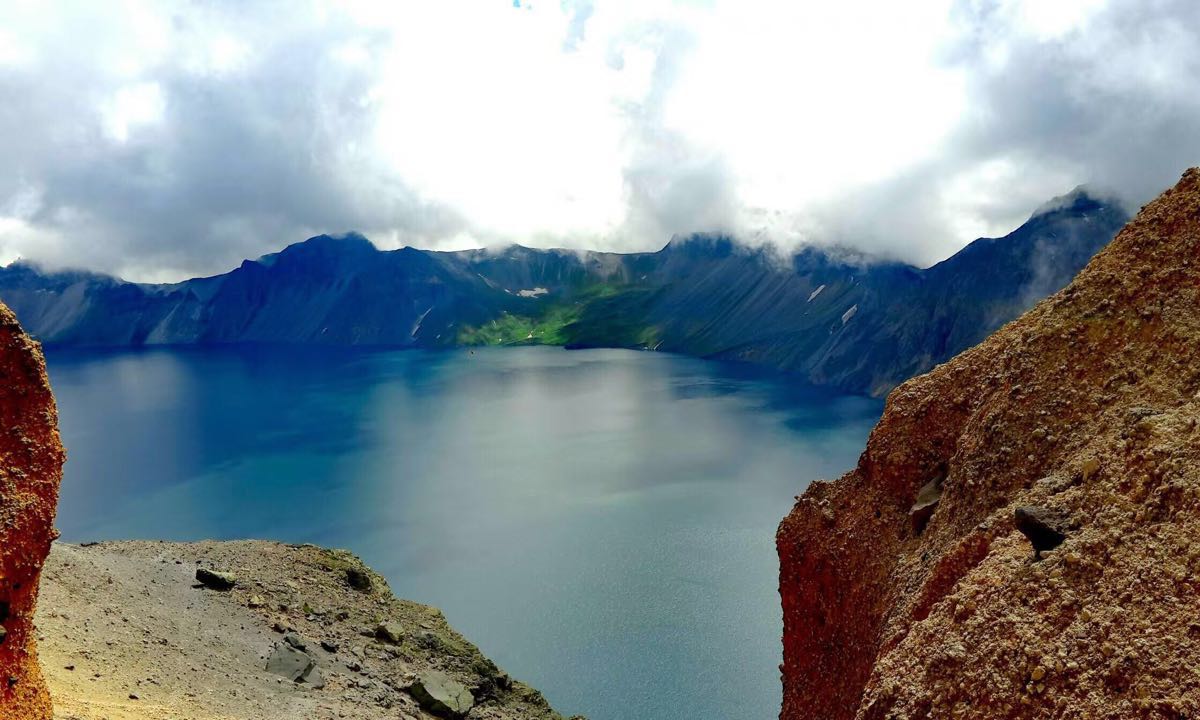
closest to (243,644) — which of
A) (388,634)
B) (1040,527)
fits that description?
(388,634)

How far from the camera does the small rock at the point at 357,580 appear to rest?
38312 millimetres

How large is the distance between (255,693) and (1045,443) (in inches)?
918

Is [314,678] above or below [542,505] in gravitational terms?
above

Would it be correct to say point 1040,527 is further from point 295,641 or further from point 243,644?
point 295,641

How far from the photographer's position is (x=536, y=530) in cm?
8169

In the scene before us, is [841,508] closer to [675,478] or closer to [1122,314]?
[1122,314]

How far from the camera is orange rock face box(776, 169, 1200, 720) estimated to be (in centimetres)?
855

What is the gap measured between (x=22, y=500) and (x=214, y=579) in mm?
19582

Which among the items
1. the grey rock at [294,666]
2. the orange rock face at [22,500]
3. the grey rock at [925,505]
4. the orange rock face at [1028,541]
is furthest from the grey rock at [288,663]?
the grey rock at [925,505]

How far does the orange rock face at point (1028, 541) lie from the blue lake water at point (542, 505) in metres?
34.1

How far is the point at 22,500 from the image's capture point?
13.6 metres

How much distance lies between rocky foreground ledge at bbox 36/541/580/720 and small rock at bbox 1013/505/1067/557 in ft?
62.1

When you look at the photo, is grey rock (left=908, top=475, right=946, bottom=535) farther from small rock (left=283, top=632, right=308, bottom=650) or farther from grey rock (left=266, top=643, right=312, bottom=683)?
small rock (left=283, top=632, right=308, bottom=650)

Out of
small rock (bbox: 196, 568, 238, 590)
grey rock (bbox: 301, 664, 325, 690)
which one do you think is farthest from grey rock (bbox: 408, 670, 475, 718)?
small rock (bbox: 196, 568, 238, 590)
